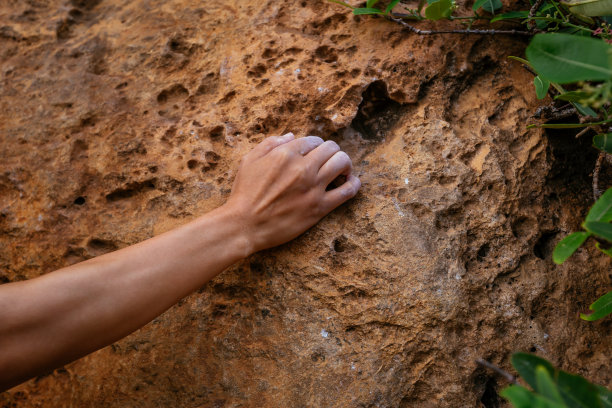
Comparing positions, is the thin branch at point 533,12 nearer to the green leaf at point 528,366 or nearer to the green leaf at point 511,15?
the green leaf at point 511,15

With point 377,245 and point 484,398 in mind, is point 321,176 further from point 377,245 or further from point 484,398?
point 484,398

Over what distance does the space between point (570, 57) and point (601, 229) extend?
33 cm

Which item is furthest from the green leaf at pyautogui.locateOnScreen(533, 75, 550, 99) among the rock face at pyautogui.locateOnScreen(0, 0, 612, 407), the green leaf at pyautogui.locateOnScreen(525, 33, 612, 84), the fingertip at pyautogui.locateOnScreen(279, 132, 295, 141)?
the fingertip at pyautogui.locateOnScreen(279, 132, 295, 141)

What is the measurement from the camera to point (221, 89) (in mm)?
1655

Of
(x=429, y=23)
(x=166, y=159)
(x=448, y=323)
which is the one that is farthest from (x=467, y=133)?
(x=166, y=159)

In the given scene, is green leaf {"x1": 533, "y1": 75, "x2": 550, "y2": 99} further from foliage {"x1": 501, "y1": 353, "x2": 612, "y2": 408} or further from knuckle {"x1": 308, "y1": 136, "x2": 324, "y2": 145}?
foliage {"x1": 501, "y1": 353, "x2": 612, "y2": 408}

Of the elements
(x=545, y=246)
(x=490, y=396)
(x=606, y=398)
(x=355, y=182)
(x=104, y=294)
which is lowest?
(x=490, y=396)

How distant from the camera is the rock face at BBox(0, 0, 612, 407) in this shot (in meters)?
1.33

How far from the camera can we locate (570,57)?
92cm

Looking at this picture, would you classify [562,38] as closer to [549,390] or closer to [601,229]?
[601,229]

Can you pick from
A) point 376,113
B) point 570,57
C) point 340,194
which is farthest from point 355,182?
point 570,57

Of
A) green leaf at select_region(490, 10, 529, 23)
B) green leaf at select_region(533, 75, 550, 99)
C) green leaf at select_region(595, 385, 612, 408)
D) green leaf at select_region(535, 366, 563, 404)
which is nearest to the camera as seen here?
green leaf at select_region(535, 366, 563, 404)

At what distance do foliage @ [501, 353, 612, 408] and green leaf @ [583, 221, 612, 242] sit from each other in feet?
0.85

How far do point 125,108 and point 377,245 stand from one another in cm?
97
